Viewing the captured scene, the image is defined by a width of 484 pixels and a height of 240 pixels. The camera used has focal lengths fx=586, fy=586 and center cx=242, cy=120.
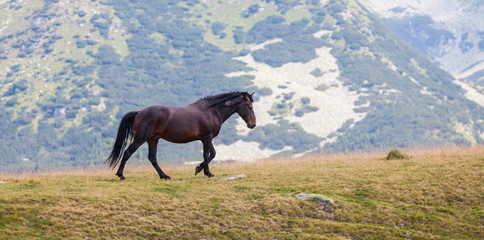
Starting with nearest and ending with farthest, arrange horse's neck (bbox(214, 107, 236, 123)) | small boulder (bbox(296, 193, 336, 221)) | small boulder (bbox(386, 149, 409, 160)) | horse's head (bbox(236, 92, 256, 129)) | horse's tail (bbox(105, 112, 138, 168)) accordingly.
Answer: small boulder (bbox(296, 193, 336, 221))
horse's tail (bbox(105, 112, 138, 168))
horse's neck (bbox(214, 107, 236, 123))
horse's head (bbox(236, 92, 256, 129))
small boulder (bbox(386, 149, 409, 160))

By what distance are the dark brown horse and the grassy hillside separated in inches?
43.3

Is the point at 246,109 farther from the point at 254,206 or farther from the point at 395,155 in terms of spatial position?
the point at 395,155

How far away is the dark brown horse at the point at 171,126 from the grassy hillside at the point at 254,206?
1100mm

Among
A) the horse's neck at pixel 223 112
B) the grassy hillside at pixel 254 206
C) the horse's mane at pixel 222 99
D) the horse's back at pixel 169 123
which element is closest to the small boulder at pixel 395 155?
the grassy hillside at pixel 254 206

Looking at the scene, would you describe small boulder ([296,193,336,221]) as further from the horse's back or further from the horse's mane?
the horse's mane

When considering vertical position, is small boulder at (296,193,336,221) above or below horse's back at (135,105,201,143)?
below

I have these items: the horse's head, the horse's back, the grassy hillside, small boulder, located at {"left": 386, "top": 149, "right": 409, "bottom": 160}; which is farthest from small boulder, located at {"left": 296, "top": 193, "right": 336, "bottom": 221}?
small boulder, located at {"left": 386, "top": 149, "right": 409, "bottom": 160}

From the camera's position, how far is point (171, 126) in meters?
22.8

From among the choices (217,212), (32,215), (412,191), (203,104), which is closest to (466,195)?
(412,191)

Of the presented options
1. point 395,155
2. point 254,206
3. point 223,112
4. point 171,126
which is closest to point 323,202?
point 254,206

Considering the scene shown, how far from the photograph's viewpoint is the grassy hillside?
1666cm

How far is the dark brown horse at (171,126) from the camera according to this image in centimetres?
2238

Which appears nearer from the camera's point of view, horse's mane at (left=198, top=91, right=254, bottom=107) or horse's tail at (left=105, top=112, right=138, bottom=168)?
horse's tail at (left=105, top=112, right=138, bottom=168)

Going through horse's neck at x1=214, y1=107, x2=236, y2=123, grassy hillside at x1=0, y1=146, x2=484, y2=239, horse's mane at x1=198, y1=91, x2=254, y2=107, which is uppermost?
horse's mane at x1=198, y1=91, x2=254, y2=107
